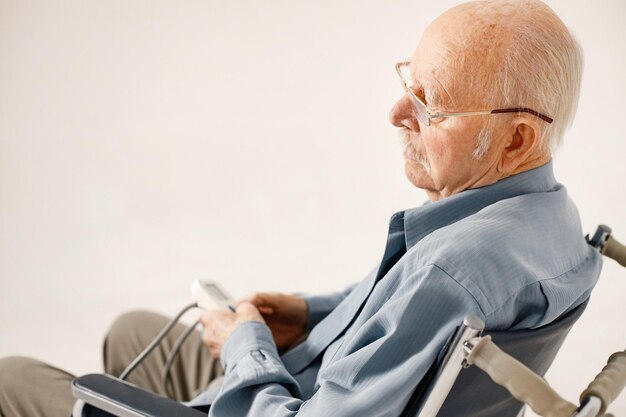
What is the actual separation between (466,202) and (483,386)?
13.0 inches

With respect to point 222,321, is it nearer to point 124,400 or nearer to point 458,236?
point 124,400

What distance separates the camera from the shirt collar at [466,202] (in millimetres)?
1437

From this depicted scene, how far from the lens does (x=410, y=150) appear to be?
5.09 feet

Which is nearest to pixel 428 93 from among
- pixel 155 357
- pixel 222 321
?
pixel 222 321

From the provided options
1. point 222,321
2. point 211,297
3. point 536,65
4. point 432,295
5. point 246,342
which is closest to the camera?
point 432,295

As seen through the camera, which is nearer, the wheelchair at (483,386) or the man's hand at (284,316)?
the wheelchair at (483,386)

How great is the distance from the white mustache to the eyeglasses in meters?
0.06

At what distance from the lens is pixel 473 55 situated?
1391 millimetres

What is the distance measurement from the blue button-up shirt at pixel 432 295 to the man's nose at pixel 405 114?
0.56 feet

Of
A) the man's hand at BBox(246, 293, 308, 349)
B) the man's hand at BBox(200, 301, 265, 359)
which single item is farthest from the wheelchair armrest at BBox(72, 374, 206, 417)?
the man's hand at BBox(246, 293, 308, 349)

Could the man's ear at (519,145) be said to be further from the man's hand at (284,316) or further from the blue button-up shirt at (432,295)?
the man's hand at (284,316)

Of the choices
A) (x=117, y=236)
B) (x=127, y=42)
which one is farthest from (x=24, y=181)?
(x=127, y=42)

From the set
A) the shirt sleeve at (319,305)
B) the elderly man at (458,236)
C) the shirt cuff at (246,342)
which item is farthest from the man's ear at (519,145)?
the shirt sleeve at (319,305)

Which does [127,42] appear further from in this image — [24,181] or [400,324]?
[400,324]
